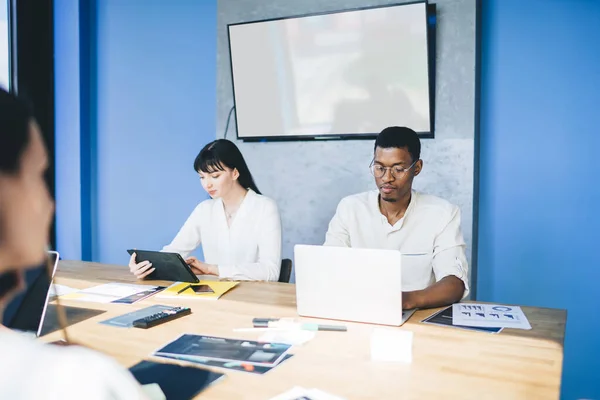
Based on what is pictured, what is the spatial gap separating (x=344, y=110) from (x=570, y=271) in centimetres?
153

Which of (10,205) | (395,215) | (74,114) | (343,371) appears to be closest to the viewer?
(10,205)

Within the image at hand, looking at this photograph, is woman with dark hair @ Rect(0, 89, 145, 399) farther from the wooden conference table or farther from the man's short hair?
the man's short hair

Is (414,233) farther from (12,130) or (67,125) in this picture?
(67,125)

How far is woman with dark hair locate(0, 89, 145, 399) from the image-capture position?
410 mm

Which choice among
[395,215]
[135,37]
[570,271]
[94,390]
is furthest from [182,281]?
[135,37]

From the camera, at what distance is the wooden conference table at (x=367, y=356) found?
1122 mm

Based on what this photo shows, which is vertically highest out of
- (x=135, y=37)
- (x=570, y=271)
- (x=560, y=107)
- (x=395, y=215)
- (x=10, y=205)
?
(x=135, y=37)

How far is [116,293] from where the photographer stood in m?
1.98

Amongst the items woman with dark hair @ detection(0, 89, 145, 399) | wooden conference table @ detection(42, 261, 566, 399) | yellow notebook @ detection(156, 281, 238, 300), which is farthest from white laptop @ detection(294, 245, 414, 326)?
woman with dark hair @ detection(0, 89, 145, 399)

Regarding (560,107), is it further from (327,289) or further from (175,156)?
(175,156)

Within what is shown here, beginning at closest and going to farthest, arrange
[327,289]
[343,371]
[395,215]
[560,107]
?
[343,371], [327,289], [395,215], [560,107]

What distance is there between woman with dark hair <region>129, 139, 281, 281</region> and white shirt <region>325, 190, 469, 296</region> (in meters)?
0.33

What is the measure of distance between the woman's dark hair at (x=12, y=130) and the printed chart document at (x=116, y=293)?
5.01 ft

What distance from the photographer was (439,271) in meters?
2.14
